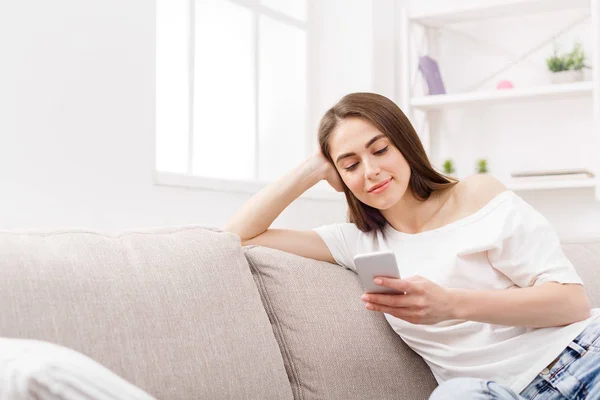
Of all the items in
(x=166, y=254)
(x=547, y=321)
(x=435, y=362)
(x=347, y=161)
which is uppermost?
(x=347, y=161)

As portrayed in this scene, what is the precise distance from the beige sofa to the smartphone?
10.9 inches

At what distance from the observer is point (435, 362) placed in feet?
5.82

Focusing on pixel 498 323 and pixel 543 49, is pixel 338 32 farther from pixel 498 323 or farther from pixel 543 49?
pixel 498 323

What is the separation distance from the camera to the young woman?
1.59 meters

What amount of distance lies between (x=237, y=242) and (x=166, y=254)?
219mm

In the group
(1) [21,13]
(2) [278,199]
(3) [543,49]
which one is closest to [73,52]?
(1) [21,13]

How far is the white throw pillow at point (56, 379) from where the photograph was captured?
76 cm

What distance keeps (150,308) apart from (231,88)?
191 centimetres

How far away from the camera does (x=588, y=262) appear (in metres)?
2.27

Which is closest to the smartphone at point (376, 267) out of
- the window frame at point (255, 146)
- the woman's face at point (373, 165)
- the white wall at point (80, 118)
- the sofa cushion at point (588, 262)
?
the woman's face at point (373, 165)

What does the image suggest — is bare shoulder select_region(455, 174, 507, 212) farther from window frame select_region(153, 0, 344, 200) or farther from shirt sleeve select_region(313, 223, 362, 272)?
window frame select_region(153, 0, 344, 200)

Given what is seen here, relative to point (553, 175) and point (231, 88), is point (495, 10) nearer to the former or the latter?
point (553, 175)

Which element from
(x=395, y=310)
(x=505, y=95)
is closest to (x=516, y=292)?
(x=395, y=310)

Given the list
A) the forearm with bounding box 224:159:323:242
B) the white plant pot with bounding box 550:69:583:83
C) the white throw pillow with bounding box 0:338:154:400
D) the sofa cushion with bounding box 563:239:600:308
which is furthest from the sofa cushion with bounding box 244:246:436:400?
the white plant pot with bounding box 550:69:583:83
